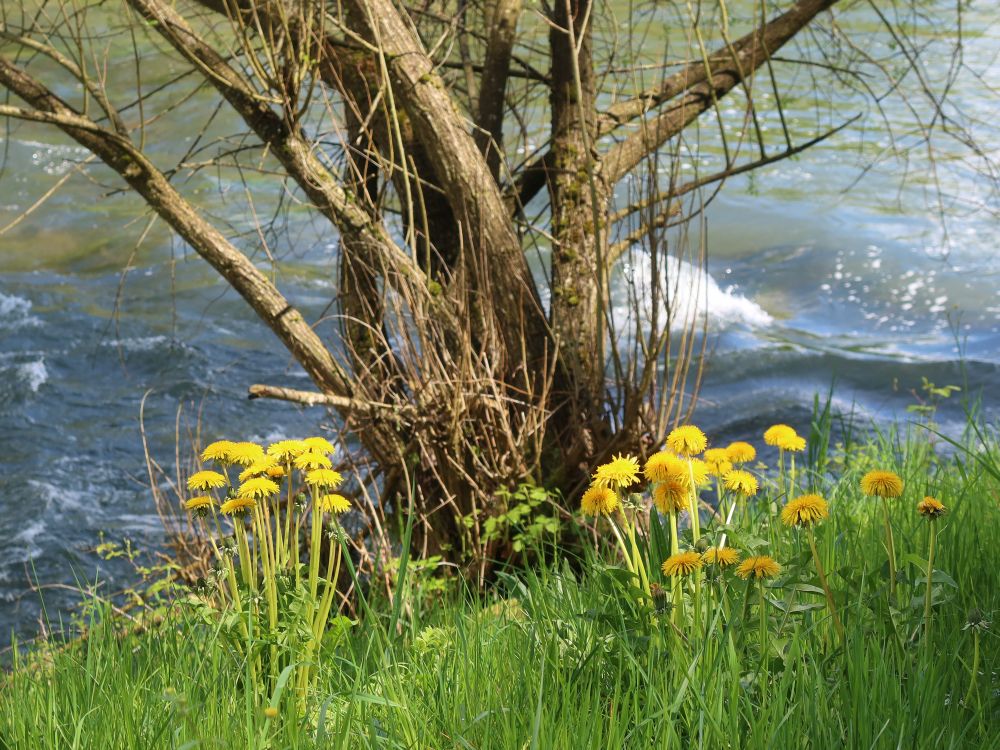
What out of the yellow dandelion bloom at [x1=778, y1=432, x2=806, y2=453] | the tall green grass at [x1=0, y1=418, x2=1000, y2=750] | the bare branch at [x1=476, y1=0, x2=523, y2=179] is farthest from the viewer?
the bare branch at [x1=476, y1=0, x2=523, y2=179]

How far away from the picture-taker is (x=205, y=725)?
2.28 meters

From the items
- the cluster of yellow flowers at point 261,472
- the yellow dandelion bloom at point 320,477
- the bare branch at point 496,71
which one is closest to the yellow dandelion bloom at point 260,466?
the cluster of yellow flowers at point 261,472

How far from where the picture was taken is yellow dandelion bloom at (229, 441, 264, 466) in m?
2.52

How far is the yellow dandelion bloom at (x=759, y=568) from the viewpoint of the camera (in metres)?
2.21

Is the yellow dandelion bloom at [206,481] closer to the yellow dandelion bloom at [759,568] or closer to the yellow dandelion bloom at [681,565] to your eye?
the yellow dandelion bloom at [681,565]

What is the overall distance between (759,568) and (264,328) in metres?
8.07

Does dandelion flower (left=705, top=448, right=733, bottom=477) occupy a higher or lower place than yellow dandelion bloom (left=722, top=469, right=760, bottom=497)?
higher

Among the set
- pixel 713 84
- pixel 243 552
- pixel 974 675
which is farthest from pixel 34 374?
pixel 974 675

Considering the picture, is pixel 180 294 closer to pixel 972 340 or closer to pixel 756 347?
pixel 756 347

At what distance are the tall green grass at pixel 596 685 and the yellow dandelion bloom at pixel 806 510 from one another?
→ 0.54 feet

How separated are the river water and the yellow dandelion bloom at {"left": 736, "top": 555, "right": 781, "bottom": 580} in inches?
170

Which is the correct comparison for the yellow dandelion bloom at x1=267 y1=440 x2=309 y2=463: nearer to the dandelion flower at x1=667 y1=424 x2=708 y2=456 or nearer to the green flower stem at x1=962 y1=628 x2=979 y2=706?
the dandelion flower at x1=667 y1=424 x2=708 y2=456

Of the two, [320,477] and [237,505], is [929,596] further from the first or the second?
[237,505]

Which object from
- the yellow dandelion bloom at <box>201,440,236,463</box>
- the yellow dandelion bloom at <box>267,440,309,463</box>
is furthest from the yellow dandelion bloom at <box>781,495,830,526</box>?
the yellow dandelion bloom at <box>201,440,236,463</box>
